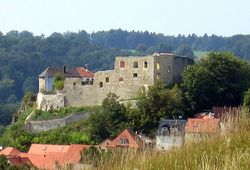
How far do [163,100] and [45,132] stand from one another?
10586mm

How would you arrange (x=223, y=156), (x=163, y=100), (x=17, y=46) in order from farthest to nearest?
(x=17, y=46) → (x=163, y=100) → (x=223, y=156)

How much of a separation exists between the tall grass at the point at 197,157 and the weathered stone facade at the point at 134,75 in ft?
101

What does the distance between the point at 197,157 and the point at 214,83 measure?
100 feet

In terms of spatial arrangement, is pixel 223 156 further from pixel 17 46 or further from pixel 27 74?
pixel 17 46

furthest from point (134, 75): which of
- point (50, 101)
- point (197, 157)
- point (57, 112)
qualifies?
point (197, 157)

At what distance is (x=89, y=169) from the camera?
33.0 ft

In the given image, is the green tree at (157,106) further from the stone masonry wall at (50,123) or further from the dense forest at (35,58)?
the dense forest at (35,58)

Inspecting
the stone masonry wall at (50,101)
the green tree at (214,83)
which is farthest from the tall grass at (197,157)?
the stone masonry wall at (50,101)

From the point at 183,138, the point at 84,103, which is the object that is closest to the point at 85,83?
the point at 84,103

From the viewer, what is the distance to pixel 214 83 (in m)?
40.2

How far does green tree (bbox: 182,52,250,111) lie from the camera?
→ 1571 inches

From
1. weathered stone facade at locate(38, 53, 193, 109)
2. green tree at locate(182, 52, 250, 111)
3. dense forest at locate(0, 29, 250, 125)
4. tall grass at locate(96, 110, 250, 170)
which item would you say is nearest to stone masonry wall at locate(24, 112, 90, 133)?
weathered stone facade at locate(38, 53, 193, 109)

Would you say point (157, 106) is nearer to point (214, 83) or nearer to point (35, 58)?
point (214, 83)

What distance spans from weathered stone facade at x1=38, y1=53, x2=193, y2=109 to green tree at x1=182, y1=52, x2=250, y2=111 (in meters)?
1.47
